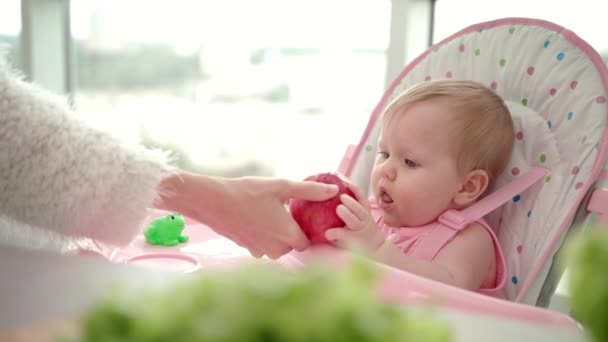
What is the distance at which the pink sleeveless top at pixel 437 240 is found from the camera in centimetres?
109

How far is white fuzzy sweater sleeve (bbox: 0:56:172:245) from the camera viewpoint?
2.41ft

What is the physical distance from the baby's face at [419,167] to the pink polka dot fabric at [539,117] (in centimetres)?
12

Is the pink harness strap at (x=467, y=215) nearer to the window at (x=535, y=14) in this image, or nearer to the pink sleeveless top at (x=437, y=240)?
the pink sleeveless top at (x=437, y=240)

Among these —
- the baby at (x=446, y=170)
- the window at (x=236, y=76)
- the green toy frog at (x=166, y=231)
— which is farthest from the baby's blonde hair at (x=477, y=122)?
the window at (x=236, y=76)

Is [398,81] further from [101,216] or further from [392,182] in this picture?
[101,216]

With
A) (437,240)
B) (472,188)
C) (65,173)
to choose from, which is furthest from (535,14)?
(65,173)

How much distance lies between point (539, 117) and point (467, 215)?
0.23 meters

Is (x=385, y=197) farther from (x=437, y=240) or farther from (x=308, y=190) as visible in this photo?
(x=308, y=190)

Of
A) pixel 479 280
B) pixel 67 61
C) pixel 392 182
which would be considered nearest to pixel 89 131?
pixel 392 182

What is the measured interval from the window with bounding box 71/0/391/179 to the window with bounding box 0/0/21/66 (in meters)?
0.21

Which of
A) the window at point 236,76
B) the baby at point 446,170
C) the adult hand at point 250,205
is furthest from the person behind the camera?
the window at point 236,76

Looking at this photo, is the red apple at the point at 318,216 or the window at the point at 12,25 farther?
the window at the point at 12,25

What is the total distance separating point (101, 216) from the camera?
76 cm

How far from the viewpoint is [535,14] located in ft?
5.30
